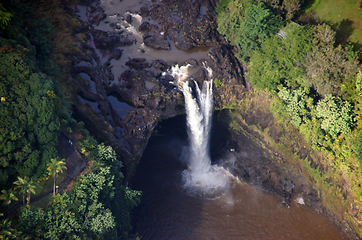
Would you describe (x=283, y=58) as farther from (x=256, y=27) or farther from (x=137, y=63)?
(x=137, y=63)

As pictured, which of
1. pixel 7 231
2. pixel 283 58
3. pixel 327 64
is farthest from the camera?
pixel 283 58

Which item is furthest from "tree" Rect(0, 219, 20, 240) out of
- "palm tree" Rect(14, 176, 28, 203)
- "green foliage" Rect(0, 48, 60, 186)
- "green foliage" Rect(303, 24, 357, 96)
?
"green foliage" Rect(303, 24, 357, 96)

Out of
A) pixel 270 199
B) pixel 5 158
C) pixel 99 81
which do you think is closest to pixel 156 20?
pixel 99 81

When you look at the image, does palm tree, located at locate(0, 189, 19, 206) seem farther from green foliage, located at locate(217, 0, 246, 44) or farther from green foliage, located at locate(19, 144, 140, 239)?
green foliage, located at locate(217, 0, 246, 44)

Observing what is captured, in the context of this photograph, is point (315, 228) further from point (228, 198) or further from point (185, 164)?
point (185, 164)

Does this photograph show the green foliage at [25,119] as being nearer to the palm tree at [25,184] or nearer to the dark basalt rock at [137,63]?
the palm tree at [25,184]

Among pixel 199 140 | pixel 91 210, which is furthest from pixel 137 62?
pixel 91 210
